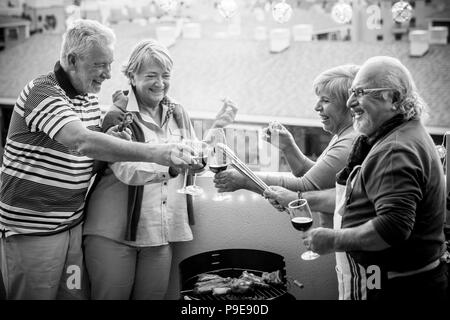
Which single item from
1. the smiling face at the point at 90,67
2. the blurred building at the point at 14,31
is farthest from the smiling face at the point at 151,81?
the blurred building at the point at 14,31

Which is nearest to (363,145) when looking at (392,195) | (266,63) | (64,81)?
(392,195)

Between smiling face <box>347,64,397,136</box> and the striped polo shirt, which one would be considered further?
the striped polo shirt

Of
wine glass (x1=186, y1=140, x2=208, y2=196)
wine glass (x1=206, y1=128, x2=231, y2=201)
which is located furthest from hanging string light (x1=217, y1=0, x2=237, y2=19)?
wine glass (x1=186, y1=140, x2=208, y2=196)

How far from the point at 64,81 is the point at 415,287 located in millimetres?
1609

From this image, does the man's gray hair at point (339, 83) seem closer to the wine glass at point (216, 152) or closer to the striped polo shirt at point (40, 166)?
the wine glass at point (216, 152)

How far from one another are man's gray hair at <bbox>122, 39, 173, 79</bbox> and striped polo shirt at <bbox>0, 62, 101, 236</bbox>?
26 centimetres

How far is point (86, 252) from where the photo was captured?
2.65 m

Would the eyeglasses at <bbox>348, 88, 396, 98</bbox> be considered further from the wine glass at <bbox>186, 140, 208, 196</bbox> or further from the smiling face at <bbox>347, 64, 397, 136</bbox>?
the wine glass at <bbox>186, 140, 208, 196</bbox>

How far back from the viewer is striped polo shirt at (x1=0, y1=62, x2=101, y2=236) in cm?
236

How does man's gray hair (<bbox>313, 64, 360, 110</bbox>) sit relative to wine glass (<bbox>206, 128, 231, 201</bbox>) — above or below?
above

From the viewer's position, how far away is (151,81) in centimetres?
260

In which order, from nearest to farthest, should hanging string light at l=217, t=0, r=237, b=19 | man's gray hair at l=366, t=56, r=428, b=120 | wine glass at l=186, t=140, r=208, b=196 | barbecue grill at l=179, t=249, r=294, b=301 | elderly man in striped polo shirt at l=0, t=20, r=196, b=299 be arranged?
man's gray hair at l=366, t=56, r=428, b=120
elderly man in striped polo shirt at l=0, t=20, r=196, b=299
wine glass at l=186, t=140, r=208, b=196
barbecue grill at l=179, t=249, r=294, b=301
hanging string light at l=217, t=0, r=237, b=19

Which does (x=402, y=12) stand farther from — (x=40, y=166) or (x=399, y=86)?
(x=40, y=166)

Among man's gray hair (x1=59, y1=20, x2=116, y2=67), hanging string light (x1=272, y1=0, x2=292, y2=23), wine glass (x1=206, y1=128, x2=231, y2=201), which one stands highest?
hanging string light (x1=272, y1=0, x2=292, y2=23)
